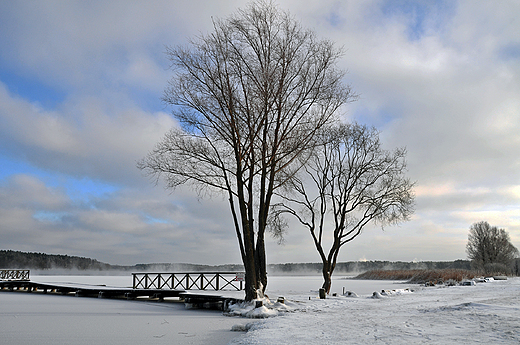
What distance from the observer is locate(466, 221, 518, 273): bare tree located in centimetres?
5881

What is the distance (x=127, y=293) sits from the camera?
2388 cm

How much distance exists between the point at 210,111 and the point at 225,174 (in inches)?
112

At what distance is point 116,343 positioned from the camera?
8.41 meters

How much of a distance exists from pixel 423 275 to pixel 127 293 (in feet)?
97.0

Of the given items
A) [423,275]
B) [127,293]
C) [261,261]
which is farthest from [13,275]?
[423,275]

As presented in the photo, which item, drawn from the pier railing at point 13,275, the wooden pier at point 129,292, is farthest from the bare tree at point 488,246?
the pier railing at point 13,275

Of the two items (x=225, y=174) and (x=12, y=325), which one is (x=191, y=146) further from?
(x=12, y=325)

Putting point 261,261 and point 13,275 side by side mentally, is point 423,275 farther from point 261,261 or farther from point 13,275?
point 13,275

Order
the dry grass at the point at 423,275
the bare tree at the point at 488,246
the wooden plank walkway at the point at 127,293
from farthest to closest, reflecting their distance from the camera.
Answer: the bare tree at the point at 488,246
the dry grass at the point at 423,275
the wooden plank walkway at the point at 127,293

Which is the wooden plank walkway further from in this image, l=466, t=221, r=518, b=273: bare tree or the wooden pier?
l=466, t=221, r=518, b=273: bare tree

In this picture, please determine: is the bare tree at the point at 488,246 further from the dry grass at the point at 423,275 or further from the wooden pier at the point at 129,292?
the wooden pier at the point at 129,292

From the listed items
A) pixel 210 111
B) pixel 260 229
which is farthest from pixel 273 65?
pixel 260 229

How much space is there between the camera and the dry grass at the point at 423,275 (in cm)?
3345

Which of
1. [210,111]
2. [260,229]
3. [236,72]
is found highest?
[236,72]
